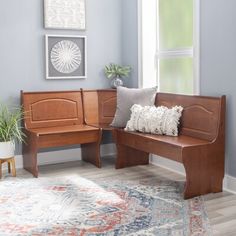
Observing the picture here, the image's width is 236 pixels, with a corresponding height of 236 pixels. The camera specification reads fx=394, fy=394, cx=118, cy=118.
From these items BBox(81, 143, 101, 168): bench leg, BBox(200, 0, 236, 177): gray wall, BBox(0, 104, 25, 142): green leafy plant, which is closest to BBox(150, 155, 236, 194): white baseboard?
BBox(200, 0, 236, 177): gray wall

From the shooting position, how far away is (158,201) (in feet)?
11.1

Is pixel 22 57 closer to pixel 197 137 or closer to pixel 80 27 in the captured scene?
pixel 80 27

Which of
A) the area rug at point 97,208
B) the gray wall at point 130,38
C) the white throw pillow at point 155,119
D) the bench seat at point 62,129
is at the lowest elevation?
the area rug at point 97,208

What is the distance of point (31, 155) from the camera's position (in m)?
4.25

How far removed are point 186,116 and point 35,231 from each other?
1920mm

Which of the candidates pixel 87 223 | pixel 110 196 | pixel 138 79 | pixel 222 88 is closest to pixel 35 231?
pixel 87 223

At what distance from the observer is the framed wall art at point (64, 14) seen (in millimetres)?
4578

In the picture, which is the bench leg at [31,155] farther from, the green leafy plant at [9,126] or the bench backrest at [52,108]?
the bench backrest at [52,108]

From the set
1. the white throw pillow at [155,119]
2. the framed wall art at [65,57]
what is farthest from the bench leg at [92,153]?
the framed wall art at [65,57]

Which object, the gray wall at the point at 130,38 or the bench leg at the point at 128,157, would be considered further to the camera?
the gray wall at the point at 130,38

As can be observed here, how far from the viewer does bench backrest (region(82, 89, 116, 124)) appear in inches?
191

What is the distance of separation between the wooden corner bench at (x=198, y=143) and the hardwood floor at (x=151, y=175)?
16 cm

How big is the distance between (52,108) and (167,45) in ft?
5.10

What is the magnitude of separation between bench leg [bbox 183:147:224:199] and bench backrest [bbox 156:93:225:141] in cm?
24
